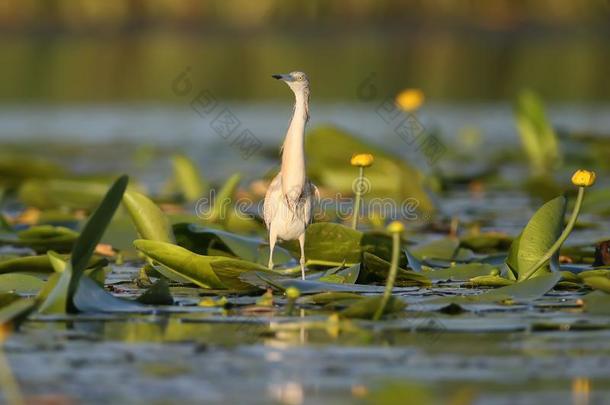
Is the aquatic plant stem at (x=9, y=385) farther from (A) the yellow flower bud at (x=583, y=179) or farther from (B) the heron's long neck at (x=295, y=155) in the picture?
(A) the yellow flower bud at (x=583, y=179)

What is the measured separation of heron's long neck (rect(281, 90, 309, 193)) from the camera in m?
6.38

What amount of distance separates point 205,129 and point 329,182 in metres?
8.11

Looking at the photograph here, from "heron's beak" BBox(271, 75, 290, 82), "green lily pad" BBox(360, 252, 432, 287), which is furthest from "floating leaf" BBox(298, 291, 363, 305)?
"heron's beak" BBox(271, 75, 290, 82)

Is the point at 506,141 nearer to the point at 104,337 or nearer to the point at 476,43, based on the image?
the point at 104,337

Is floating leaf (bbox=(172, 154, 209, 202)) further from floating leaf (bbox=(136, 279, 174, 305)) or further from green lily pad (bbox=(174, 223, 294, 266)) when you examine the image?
floating leaf (bbox=(136, 279, 174, 305))

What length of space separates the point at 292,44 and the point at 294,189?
2717cm

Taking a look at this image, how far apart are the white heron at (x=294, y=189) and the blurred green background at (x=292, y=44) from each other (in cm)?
1649

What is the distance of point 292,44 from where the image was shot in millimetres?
33312

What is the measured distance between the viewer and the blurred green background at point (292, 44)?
2438 centimetres

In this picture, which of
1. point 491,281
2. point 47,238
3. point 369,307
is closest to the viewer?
point 369,307

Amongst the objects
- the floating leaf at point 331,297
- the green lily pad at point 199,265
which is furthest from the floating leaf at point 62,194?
the floating leaf at point 331,297

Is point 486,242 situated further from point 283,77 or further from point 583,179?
point 583,179
